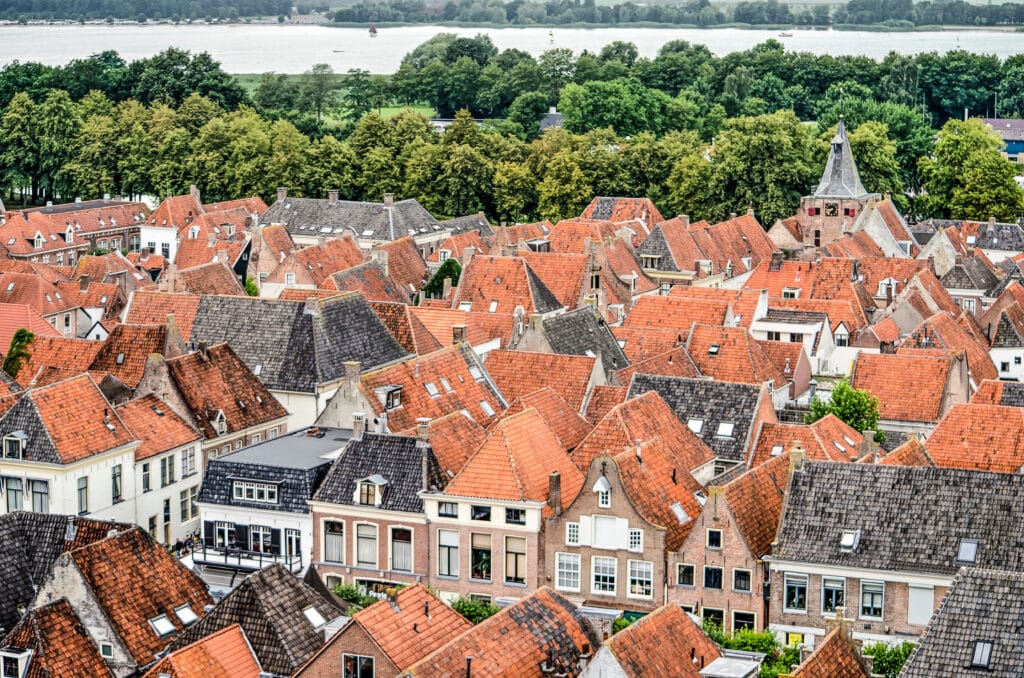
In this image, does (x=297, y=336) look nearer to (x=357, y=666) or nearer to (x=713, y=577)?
(x=713, y=577)

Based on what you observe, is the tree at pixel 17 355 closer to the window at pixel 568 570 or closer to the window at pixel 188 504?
the window at pixel 188 504

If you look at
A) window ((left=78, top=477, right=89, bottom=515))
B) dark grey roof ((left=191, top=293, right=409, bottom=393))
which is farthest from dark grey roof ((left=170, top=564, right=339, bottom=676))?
dark grey roof ((left=191, top=293, right=409, bottom=393))

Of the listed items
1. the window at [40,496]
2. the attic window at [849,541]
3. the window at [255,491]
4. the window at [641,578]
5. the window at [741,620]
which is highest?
the attic window at [849,541]

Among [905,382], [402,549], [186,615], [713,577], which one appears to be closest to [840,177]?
[905,382]

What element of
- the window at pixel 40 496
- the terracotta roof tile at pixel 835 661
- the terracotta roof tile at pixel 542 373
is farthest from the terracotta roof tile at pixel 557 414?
the terracotta roof tile at pixel 835 661

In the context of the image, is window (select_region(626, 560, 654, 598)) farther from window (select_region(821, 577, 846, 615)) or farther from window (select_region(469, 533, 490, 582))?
window (select_region(821, 577, 846, 615))

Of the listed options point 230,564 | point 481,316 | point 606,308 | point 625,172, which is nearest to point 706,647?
point 230,564
